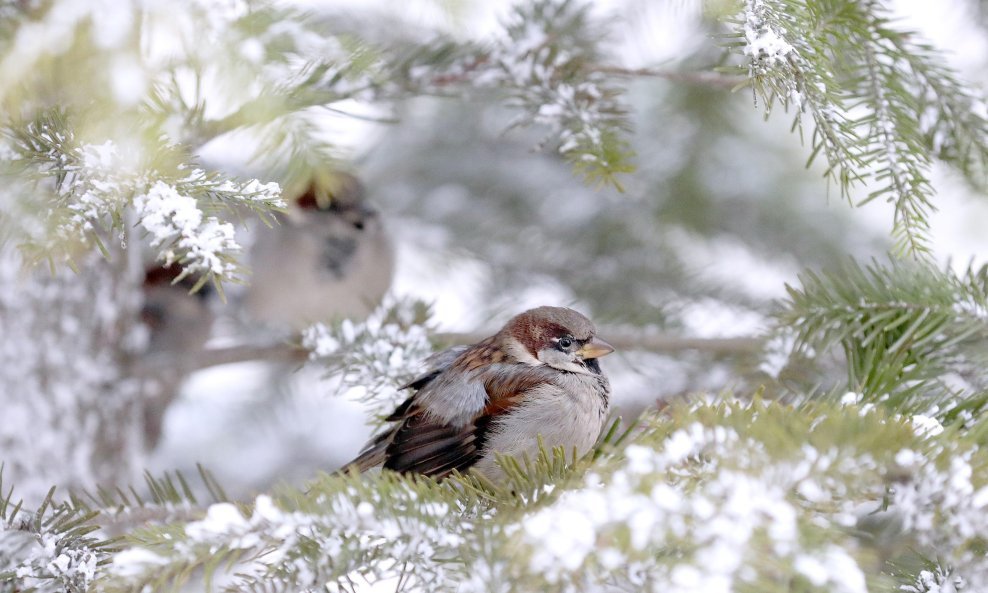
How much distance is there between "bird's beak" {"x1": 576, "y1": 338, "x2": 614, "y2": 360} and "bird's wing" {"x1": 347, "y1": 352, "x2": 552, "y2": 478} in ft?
0.41

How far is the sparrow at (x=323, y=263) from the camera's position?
253 centimetres

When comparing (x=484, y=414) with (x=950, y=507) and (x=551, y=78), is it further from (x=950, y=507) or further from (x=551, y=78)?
(x=950, y=507)

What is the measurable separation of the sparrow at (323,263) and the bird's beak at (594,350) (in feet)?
3.79

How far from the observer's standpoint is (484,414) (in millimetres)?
1324

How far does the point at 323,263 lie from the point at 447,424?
1371 mm

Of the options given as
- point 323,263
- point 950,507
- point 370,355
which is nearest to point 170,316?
point 323,263

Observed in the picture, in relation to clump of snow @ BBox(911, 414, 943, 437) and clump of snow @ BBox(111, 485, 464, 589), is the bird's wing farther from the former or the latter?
clump of snow @ BBox(911, 414, 943, 437)

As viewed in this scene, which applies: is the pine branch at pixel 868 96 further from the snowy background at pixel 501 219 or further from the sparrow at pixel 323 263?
the sparrow at pixel 323 263

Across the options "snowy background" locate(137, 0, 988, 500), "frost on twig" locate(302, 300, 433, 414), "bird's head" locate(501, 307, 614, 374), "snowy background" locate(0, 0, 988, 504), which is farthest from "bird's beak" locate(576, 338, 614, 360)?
"snowy background" locate(137, 0, 988, 500)

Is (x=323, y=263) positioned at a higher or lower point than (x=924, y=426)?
lower

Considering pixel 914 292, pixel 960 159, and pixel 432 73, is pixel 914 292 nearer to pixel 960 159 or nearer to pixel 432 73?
pixel 960 159

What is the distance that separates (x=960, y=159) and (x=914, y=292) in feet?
Answer: 0.97

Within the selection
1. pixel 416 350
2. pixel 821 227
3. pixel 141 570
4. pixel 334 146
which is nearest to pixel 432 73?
pixel 334 146

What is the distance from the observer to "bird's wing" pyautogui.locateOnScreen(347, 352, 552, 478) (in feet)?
4.23
